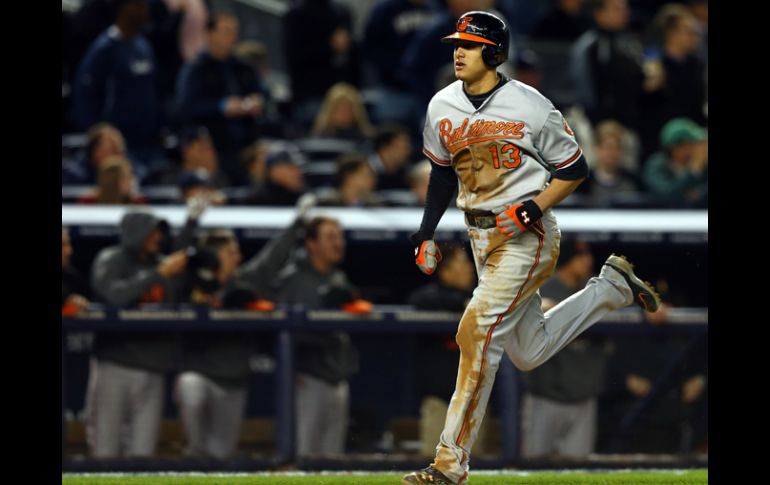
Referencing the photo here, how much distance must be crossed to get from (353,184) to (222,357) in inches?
75.0

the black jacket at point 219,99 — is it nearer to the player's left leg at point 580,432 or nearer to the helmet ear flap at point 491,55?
the player's left leg at point 580,432

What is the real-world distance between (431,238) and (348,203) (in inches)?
151

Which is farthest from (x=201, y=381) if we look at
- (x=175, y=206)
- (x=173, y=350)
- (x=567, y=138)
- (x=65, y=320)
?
(x=567, y=138)

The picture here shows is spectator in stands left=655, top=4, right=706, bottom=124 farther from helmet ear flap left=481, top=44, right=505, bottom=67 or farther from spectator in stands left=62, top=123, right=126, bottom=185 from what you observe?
helmet ear flap left=481, top=44, right=505, bottom=67

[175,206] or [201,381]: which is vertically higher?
[175,206]

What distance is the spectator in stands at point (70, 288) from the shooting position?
30.4ft

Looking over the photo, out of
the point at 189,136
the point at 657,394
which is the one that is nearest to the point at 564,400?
the point at 657,394

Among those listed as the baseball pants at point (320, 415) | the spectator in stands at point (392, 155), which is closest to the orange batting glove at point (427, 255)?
the baseball pants at point (320, 415)

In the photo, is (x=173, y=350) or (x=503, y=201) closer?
(x=503, y=201)

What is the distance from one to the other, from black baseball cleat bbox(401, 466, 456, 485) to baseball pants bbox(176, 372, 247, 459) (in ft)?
8.72

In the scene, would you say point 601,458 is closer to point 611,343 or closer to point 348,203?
→ point 611,343
